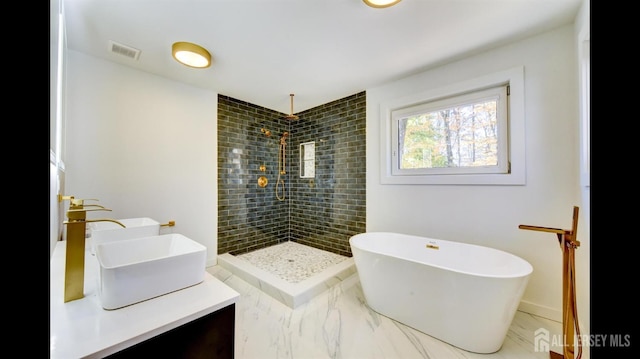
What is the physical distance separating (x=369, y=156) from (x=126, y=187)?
277cm

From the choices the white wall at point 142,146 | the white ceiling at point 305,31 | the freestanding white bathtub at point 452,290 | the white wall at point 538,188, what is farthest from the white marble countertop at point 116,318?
the white wall at point 538,188

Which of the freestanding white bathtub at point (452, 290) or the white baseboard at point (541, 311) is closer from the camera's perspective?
the freestanding white bathtub at point (452, 290)

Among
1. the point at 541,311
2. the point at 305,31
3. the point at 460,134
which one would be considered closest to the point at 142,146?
the point at 305,31

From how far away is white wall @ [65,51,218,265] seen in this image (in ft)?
7.17

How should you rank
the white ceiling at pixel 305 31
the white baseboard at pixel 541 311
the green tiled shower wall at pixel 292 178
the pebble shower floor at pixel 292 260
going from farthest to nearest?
1. the green tiled shower wall at pixel 292 178
2. the pebble shower floor at pixel 292 260
3. the white baseboard at pixel 541 311
4. the white ceiling at pixel 305 31

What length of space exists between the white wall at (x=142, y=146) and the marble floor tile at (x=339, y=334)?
1.44 metres

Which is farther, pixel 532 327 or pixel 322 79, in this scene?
pixel 322 79

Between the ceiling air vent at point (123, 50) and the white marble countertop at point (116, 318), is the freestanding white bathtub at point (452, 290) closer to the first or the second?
the white marble countertop at point (116, 318)

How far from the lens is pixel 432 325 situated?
1752mm

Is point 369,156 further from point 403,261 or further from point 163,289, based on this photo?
point 163,289

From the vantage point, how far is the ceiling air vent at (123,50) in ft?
6.78

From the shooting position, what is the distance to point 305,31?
190 cm
